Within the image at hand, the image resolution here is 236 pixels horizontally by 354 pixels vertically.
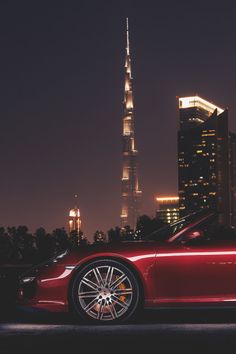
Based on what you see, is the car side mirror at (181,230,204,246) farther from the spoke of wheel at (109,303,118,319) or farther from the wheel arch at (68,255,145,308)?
the spoke of wheel at (109,303,118,319)

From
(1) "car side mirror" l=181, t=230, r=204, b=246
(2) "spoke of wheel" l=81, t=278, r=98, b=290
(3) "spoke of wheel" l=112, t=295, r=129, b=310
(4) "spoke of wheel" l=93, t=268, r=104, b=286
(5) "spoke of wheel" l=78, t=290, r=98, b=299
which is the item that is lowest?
(3) "spoke of wheel" l=112, t=295, r=129, b=310

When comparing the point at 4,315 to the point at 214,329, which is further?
the point at 4,315

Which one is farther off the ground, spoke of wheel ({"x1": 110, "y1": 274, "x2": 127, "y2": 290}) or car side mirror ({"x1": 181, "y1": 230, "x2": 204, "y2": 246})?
car side mirror ({"x1": 181, "y1": 230, "x2": 204, "y2": 246})

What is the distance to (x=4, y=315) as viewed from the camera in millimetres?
8336

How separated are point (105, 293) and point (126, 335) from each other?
89 centimetres

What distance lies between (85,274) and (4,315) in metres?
1.40

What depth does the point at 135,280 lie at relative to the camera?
7.41 meters

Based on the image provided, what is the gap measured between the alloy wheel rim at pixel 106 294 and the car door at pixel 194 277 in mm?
334

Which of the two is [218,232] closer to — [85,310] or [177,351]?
[85,310]

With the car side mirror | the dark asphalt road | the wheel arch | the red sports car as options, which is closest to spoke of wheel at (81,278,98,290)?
the red sports car

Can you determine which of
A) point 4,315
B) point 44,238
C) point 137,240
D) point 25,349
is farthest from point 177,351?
point 44,238

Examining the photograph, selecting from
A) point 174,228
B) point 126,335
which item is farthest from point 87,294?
point 174,228

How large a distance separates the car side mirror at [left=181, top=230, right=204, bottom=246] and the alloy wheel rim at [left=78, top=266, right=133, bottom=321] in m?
0.70

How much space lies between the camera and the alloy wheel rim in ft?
24.1
